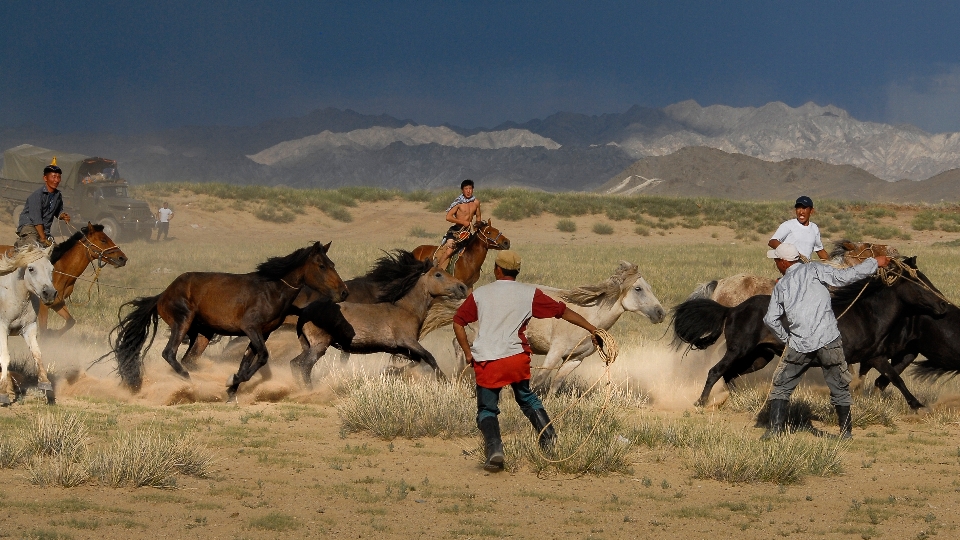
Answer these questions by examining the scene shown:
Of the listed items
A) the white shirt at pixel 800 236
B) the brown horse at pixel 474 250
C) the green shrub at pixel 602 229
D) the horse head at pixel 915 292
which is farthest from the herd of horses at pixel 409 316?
the green shrub at pixel 602 229

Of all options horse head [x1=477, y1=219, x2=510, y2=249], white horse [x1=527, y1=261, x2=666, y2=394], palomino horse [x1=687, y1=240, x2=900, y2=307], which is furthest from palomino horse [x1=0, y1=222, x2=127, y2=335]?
palomino horse [x1=687, y1=240, x2=900, y2=307]

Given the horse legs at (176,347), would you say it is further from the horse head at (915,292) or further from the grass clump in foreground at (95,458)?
the horse head at (915,292)

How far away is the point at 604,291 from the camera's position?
11938 mm

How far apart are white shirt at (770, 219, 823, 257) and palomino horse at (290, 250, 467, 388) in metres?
3.36

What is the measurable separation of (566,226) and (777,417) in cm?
3593

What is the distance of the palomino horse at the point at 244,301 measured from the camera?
1152 centimetres

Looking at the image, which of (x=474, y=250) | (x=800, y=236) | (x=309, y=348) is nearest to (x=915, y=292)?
(x=800, y=236)

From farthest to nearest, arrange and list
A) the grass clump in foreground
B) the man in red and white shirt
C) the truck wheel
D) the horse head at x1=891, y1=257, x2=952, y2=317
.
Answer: the truck wheel, the horse head at x1=891, y1=257, x2=952, y2=317, the man in red and white shirt, the grass clump in foreground

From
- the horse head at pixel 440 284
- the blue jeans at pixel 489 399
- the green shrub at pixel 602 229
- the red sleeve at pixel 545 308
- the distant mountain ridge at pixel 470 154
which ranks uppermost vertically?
the distant mountain ridge at pixel 470 154

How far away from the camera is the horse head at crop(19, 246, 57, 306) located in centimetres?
1047

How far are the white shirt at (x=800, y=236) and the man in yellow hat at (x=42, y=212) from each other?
26.7ft

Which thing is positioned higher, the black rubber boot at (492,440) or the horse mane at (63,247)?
the horse mane at (63,247)

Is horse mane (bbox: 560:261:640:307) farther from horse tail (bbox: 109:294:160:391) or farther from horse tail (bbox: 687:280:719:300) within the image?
horse tail (bbox: 109:294:160:391)

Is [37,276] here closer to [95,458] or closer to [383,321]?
[383,321]
